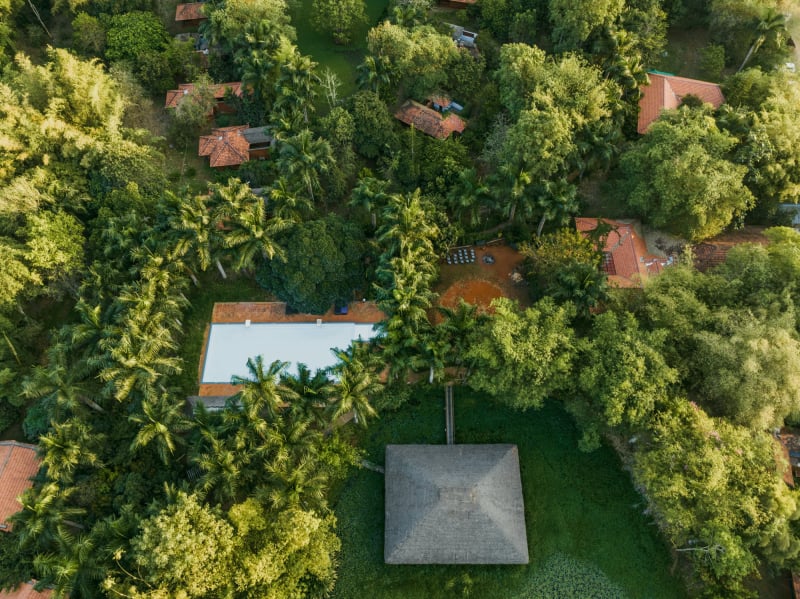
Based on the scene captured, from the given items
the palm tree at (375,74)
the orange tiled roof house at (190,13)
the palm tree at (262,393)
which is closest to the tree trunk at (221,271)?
the palm tree at (262,393)

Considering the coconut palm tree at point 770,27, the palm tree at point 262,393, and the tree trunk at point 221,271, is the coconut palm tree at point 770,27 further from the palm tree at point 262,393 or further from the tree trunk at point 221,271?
the tree trunk at point 221,271

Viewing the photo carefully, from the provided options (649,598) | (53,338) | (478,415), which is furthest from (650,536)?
(53,338)

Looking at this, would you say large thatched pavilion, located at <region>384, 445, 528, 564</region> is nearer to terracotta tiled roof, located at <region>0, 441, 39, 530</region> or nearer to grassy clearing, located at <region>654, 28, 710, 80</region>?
terracotta tiled roof, located at <region>0, 441, 39, 530</region>

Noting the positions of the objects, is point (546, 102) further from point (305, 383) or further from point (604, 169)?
point (305, 383)

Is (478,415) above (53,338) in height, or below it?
below

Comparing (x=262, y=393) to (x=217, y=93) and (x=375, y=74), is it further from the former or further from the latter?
(x=217, y=93)
